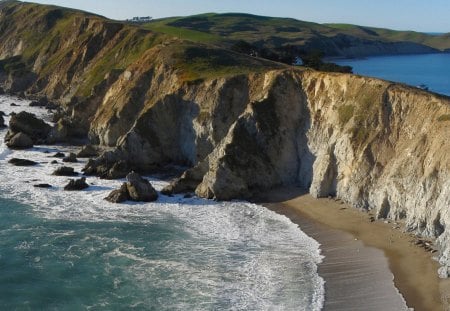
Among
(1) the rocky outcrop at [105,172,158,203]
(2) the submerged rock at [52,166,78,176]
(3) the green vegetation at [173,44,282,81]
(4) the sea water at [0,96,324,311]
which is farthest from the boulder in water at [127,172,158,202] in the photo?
(3) the green vegetation at [173,44,282,81]

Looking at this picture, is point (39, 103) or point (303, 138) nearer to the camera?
point (303, 138)

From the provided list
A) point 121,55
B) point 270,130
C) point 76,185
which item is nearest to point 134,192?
point 76,185

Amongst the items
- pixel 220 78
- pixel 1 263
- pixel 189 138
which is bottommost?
pixel 1 263

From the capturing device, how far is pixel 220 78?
6606 cm

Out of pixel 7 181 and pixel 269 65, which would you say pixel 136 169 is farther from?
pixel 269 65

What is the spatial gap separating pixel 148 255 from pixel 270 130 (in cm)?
2179

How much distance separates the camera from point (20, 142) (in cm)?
7431

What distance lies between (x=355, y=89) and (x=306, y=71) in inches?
320

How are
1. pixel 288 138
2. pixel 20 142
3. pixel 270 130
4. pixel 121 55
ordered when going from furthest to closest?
pixel 121 55, pixel 20 142, pixel 288 138, pixel 270 130

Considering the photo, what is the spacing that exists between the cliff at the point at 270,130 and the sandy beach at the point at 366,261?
4.76ft

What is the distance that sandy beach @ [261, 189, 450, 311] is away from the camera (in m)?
33.2

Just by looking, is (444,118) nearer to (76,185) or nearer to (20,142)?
(76,185)

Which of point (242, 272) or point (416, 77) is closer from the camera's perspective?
point (242, 272)

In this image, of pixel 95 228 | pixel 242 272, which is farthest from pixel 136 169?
pixel 242 272
